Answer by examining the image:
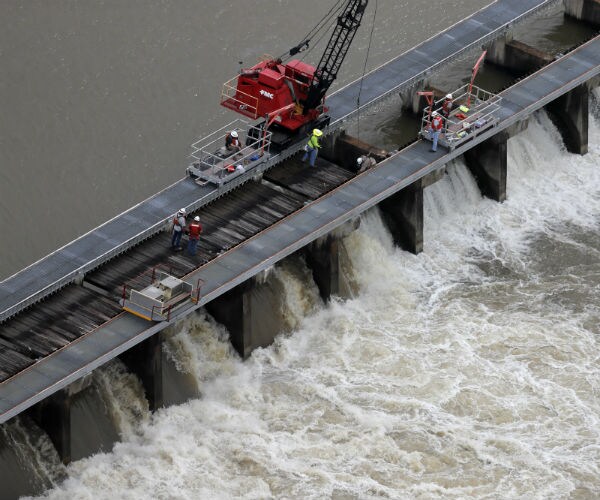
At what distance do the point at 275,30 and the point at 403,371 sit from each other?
27.0 m

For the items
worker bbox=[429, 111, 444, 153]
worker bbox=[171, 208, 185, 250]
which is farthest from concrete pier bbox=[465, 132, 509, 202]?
worker bbox=[171, 208, 185, 250]

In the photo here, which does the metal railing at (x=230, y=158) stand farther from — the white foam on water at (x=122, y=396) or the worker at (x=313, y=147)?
the white foam on water at (x=122, y=396)

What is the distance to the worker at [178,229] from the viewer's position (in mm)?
84312

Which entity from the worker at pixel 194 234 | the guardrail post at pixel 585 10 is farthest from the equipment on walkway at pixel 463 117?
the worker at pixel 194 234

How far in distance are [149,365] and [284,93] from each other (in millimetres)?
17788

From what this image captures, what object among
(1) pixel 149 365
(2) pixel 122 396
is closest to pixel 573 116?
(1) pixel 149 365

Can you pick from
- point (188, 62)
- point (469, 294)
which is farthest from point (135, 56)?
point (469, 294)

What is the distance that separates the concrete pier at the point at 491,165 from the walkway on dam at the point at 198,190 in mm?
5246

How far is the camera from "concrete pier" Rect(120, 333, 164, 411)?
8050 cm

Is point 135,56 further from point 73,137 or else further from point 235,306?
point 235,306

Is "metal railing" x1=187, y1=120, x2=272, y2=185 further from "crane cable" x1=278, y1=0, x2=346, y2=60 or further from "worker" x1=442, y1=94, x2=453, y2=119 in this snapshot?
"worker" x1=442, y1=94, x2=453, y2=119

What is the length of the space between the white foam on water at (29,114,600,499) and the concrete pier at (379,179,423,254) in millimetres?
670

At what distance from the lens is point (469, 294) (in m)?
90.6

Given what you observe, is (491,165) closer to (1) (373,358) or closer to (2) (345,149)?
(2) (345,149)
